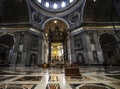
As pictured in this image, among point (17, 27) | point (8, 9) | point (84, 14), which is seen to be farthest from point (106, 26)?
point (8, 9)

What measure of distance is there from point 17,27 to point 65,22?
10863mm

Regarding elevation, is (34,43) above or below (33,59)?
above

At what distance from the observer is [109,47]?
21.6 m

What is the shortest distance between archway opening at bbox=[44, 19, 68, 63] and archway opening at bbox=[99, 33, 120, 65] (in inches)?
358

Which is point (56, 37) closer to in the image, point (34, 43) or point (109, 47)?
point (34, 43)

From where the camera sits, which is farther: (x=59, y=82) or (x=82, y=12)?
(x=82, y=12)

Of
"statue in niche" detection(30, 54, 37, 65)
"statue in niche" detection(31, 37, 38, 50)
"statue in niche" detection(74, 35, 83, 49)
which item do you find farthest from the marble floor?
"statue in niche" detection(31, 37, 38, 50)

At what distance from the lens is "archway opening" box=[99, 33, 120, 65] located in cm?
1995

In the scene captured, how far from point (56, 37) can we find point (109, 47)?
13386mm

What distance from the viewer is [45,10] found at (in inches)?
947

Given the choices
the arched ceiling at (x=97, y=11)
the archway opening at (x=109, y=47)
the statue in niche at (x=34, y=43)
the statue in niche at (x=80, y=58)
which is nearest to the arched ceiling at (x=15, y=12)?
the statue in niche at (x=34, y=43)

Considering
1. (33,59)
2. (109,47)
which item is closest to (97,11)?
(109,47)

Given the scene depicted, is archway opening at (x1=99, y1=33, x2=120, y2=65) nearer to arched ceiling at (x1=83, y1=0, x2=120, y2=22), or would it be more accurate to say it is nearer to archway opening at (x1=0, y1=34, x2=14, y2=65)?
arched ceiling at (x1=83, y1=0, x2=120, y2=22)

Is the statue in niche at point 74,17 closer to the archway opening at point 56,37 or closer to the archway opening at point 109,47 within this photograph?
the archway opening at point 56,37
